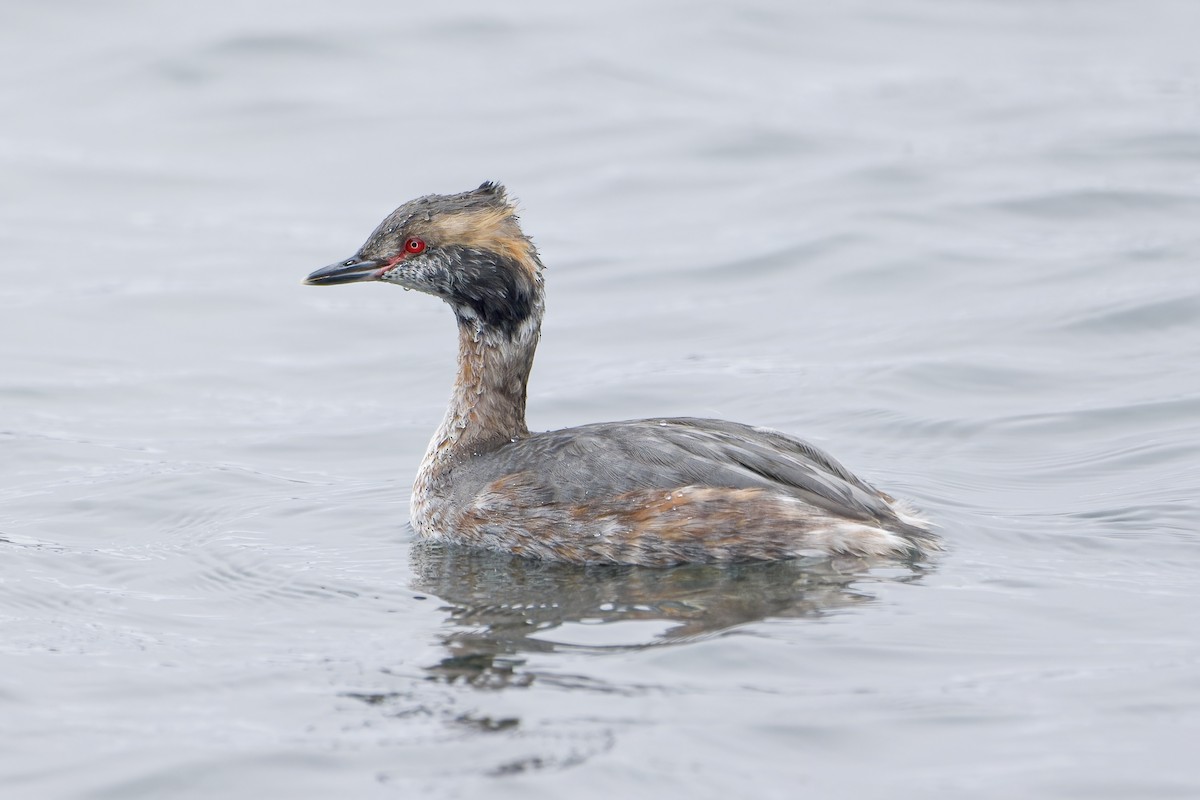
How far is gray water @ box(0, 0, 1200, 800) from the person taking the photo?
19.4ft

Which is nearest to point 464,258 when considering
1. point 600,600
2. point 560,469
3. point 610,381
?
point 560,469

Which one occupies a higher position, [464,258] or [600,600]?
[464,258]

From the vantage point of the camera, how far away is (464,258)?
8.59 metres

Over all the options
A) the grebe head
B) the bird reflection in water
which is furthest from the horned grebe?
the bird reflection in water

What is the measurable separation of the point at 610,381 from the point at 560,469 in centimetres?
355

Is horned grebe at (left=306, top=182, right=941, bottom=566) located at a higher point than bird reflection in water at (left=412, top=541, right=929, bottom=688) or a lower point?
higher

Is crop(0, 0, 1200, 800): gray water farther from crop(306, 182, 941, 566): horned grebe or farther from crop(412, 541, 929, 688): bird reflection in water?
crop(306, 182, 941, 566): horned grebe

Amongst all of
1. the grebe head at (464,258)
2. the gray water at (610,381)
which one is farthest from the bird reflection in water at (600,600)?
the grebe head at (464,258)

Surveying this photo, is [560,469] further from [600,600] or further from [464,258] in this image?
[464,258]

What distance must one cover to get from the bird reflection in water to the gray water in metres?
0.03

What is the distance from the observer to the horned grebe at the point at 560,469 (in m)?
7.62

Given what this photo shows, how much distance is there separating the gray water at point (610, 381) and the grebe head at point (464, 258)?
1172 mm

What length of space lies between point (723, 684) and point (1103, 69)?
14.4 metres

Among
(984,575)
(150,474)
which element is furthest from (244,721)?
(150,474)
